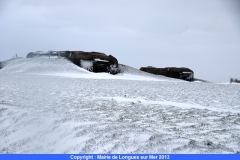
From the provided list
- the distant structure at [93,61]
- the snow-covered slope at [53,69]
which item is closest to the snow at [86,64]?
the distant structure at [93,61]

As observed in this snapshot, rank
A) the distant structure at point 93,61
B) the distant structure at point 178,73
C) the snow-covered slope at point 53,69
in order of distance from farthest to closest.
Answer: the distant structure at point 178,73 → the distant structure at point 93,61 → the snow-covered slope at point 53,69

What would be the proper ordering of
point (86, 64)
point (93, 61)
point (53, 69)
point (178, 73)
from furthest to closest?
point (178, 73), point (86, 64), point (93, 61), point (53, 69)

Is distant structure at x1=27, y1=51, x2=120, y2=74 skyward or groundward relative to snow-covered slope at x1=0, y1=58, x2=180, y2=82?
skyward

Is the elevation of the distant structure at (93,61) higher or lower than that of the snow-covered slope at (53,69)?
higher

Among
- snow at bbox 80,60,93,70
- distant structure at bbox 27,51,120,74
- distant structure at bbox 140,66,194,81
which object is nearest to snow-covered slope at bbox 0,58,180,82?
distant structure at bbox 27,51,120,74

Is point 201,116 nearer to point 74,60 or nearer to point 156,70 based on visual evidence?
point 74,60

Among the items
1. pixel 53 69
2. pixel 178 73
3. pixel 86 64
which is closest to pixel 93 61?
pixel 86 64

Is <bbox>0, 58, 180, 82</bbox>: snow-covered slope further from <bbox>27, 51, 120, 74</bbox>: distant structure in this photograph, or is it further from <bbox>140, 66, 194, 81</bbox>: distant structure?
<bbox>140, 66, 194, 81</bbox>: distant structure

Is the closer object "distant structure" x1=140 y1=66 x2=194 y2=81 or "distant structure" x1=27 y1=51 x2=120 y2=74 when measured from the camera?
"distant structure" x1=27 y1=51 x2=120 y2=74

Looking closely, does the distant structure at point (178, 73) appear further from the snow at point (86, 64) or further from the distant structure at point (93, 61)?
the snow at point (86, 64)

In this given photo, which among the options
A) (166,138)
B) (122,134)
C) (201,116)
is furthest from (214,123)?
(122,134)

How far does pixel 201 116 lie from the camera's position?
3312 millimetres

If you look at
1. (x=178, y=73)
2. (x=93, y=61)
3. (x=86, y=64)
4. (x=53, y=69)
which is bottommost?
(x=53, y=69)

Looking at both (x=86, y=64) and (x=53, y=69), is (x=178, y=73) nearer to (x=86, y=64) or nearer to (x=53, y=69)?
(x=86, y=64)
